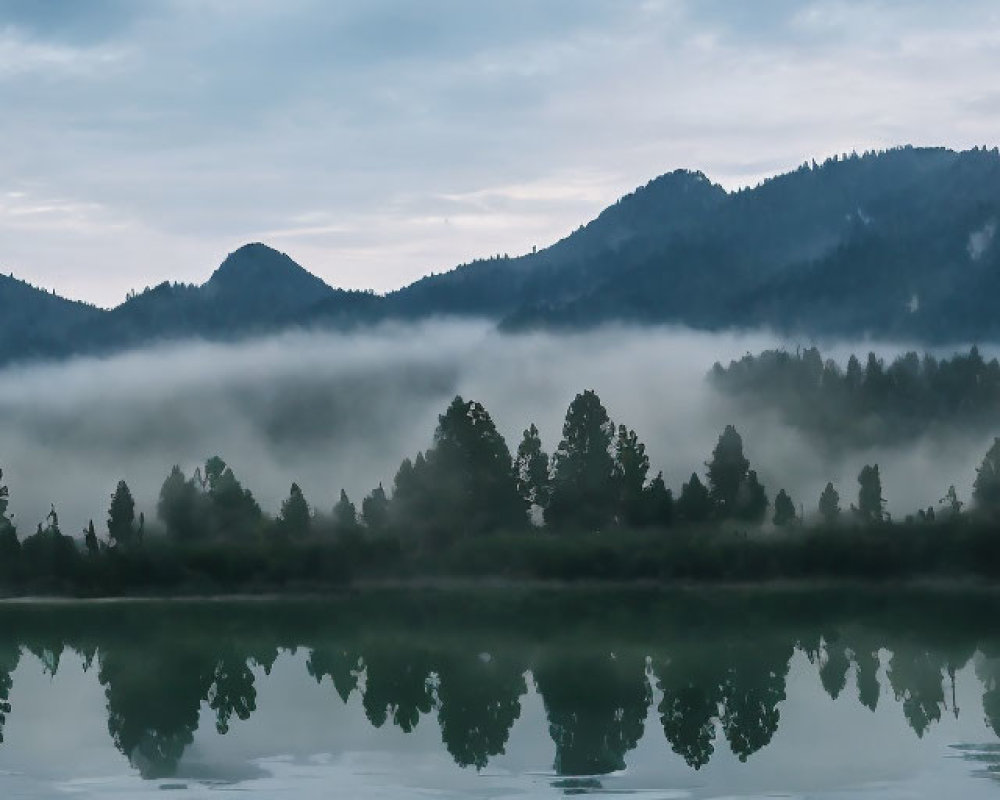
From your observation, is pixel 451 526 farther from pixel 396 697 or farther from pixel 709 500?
pixel 396 697

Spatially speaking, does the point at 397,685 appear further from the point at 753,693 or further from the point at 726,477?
the point at 726,477

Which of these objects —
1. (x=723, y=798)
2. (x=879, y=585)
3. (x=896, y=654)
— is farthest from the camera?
(x=879, y=585)

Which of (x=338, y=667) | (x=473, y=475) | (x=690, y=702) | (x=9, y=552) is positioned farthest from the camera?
(x=473, y=475)

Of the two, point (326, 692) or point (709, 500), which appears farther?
point (709, 500)

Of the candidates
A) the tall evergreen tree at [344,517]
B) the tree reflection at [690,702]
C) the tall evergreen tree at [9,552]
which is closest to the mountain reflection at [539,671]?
the tree reflection at [690,702]

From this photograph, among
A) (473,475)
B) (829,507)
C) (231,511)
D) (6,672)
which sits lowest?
(6,672)

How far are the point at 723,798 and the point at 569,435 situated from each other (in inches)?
3262

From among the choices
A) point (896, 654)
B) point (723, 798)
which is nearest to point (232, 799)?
point (723, 798)

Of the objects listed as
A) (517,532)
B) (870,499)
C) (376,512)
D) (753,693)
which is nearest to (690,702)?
(753,693)

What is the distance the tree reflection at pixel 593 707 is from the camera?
42.1m

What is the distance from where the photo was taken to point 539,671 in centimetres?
6209

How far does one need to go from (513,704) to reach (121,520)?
7369cm

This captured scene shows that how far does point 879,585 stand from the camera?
10662cm

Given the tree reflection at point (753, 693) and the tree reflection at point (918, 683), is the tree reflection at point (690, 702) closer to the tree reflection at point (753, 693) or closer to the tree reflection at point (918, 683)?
the tree reflection at point (753, 693)
